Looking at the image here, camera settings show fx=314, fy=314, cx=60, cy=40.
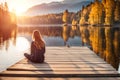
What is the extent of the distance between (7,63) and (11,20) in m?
158

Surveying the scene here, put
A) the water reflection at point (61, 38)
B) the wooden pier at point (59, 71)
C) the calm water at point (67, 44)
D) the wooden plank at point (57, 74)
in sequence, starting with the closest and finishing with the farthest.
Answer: the wooden pier at point (59, 71)
the wooden plank at point (57, 74)
the calm water at point (67, 44)
the water reflection at point (61, 38)

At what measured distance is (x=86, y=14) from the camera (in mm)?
150500

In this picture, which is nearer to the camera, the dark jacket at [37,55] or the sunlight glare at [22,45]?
the dark jacket at [37,55]

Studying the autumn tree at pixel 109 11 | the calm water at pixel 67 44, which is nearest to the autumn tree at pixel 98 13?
the autumn tree at pixel 109 11

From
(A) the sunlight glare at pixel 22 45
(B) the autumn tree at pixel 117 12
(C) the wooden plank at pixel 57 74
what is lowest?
(C) the wooden plank at pixel 57 74

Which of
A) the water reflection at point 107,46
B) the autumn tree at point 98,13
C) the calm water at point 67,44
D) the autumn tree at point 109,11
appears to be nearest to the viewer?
the water reflection at point 107,46

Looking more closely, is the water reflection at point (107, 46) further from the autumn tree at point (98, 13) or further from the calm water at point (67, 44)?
the autumn tree at point (98, 13)

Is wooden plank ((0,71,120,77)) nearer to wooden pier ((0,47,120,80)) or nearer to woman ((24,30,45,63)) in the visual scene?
wooden pier ((0,47,120,80))

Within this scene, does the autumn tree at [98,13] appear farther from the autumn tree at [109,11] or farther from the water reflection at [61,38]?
the water reflection at [61,38]

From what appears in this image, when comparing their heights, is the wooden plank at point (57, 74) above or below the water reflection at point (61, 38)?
below

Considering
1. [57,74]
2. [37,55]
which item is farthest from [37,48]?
[57,74]

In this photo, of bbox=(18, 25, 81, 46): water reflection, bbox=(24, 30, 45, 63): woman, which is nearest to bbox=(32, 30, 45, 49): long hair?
bbox=(24, 30, 45, 63): woman

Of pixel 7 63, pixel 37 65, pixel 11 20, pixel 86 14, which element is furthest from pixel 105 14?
pixel 37 65

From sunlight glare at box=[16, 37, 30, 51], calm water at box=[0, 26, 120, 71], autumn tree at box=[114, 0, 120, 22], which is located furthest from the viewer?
autumn tree at box=[114, 0, 120, 22]
